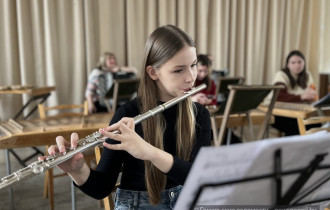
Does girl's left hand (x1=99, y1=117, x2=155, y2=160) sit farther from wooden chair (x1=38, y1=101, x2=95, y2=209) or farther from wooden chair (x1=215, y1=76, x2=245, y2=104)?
wooden chair (x1=215, y1=76, x2=245, y2=104)

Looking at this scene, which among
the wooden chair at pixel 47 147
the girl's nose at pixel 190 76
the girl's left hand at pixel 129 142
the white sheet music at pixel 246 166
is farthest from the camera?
the wooden chair at pixel 47 147

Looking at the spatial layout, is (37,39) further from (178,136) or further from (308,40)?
(308,40)

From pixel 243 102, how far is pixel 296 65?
137cm

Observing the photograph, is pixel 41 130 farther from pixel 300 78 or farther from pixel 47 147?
pixel 300 78

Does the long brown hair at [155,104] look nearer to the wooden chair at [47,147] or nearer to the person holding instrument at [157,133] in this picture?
the person holding instrument at [157,133]

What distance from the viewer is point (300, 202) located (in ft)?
2.89

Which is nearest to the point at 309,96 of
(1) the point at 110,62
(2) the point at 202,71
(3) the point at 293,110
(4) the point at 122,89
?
(3) the point at 293,110

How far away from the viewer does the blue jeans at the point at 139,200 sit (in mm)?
1217

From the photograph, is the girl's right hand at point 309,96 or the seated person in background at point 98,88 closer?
the girl's right hand at point 309,96

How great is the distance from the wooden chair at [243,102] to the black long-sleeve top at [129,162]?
1165 mm

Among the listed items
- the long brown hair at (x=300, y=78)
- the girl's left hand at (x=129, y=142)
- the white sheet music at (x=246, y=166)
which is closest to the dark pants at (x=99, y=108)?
the long brown hair at (x=300, y=78)

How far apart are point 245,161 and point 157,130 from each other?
0.56 m

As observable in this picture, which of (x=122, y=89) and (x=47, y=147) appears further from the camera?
(x=122, y=89)

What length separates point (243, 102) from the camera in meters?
2.57
